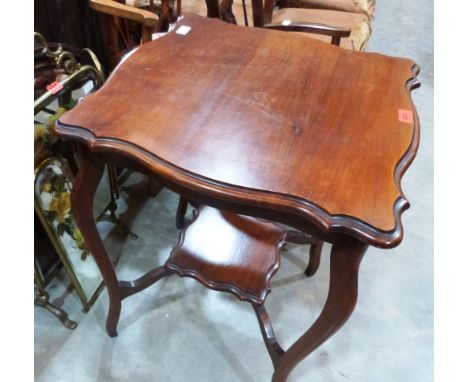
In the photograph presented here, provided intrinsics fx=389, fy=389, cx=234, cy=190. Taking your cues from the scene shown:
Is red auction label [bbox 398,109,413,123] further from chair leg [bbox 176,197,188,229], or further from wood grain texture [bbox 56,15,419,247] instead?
chair leg [bbox 176,197,188,229]

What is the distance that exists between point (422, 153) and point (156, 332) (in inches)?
59.7

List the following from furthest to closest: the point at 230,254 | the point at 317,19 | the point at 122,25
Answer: the point at 317,19 → the point at 122,25 → the point at 230,254

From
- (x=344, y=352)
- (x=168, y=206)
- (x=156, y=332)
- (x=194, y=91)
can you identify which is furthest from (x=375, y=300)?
(x=194, y=91)

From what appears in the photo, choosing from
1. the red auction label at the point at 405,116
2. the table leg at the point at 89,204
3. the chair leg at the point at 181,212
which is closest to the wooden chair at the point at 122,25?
→ the chair leg at the point at 181,212

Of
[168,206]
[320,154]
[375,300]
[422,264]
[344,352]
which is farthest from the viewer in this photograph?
[168,206]

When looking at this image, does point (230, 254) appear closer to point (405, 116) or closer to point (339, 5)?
point (405, 116)

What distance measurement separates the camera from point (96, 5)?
47.3 inches

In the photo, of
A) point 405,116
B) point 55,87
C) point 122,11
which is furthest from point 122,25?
point 405,116

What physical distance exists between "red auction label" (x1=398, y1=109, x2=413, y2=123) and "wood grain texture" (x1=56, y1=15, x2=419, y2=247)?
0.04 ft

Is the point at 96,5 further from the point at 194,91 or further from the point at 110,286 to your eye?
the point at 110,286

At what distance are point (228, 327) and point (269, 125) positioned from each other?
2.38 ft

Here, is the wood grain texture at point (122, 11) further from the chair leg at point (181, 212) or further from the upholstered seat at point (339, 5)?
the upholstered seat at point (339, 5)

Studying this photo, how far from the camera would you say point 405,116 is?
0.82 metres

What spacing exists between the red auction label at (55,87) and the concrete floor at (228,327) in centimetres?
65
